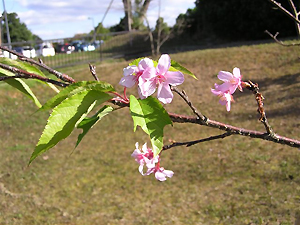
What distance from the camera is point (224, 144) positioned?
18.0 ft

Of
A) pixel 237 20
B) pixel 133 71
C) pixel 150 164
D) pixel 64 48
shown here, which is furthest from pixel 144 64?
pixel 237 20

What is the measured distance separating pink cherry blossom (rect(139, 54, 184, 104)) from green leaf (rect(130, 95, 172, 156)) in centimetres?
2

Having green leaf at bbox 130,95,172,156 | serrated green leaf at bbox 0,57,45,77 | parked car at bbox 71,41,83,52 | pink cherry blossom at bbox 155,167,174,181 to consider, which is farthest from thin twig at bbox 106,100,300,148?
parked car at bbox 71,41,83,52

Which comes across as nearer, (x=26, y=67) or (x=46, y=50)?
(x=26, y=67)

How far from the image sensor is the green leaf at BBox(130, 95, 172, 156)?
0.60 m

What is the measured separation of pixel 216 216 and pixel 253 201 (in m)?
0.47

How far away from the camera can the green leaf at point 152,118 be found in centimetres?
60

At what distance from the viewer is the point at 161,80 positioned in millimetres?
625

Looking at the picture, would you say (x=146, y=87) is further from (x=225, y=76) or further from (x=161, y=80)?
(x=225, y=76)

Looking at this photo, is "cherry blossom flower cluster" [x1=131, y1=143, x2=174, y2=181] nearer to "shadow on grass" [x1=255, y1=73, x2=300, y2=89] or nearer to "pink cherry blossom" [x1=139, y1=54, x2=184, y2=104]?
"pink cherry blossom" [x1=139, y1=54, x2=184, y2=104]

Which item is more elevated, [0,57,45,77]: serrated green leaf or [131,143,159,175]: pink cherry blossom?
[0,57,45,77]: serrated green leaf

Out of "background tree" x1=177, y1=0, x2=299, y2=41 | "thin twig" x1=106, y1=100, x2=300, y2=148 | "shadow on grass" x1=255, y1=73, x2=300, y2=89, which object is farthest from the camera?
"background tree" x1=177, y1=0, x2=299, y2=41

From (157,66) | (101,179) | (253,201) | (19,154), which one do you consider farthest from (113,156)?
(157,66)

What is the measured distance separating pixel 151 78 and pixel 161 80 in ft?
0.08
